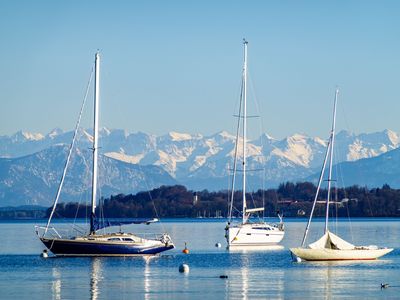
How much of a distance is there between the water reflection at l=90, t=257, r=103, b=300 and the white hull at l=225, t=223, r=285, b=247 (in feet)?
66.5

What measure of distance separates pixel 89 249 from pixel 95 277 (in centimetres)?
1391

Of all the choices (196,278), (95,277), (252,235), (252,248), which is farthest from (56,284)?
(252,235)

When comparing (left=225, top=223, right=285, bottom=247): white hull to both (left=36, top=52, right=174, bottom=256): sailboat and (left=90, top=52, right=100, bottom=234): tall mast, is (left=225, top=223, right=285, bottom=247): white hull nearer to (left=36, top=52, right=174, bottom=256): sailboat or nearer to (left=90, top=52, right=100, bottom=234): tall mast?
(left=36, top=52, right=174, bottom=256): sailboat

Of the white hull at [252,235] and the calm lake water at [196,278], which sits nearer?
the calm lake water at [196,278]

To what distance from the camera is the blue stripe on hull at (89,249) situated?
80438mm

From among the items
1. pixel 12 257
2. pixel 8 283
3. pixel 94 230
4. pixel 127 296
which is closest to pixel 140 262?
pixel 94 230

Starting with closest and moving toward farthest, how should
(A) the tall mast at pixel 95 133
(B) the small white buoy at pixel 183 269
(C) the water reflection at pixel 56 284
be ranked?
(C) the water reflection at pixel 56 284
(B) the small white buoy at pixel 183 269
(A) the tall mast at pixel 95 133

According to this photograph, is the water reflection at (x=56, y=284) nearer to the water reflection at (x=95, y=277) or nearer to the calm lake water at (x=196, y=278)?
the calm lake water at (x=196, y=278)

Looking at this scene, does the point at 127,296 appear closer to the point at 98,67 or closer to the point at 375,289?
the point at 375,289

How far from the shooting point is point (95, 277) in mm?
66688

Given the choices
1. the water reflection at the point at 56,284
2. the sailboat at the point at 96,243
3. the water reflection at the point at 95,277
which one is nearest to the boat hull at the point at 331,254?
the sailboat at the point at 96,243

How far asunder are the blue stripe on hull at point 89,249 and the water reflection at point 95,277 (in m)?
0.70

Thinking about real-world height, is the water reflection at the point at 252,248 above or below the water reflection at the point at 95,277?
above

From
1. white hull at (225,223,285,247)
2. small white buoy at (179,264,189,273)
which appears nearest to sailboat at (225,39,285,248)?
white hull at (225,223,285,247)
